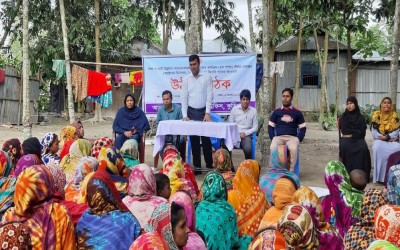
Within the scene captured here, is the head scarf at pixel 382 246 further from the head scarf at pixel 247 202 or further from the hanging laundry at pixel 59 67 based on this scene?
the hanging laundry at pixel 59 67

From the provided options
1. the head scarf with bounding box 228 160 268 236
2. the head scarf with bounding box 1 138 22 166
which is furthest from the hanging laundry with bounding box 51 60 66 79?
the head scarf with bounding box 228 160 268 236

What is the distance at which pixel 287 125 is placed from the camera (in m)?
8.15

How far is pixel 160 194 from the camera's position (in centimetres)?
450

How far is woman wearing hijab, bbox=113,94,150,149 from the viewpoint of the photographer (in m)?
8.78

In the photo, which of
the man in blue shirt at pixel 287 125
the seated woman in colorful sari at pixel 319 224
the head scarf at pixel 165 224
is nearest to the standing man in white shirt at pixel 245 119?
the man in blue shirt at pixel 287 125

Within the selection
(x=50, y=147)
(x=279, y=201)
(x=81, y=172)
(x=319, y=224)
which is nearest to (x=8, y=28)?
(x=50, y=147)

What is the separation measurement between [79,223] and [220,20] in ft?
78.2

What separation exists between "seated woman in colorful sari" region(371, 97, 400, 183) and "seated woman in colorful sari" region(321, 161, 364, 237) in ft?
12.8

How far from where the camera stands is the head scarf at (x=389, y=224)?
9.71 feet

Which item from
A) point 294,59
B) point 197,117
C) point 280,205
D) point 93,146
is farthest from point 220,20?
point 280,205

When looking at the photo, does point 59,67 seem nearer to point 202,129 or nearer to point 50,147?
point 202,129

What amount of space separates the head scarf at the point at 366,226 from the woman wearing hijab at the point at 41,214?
1814mm

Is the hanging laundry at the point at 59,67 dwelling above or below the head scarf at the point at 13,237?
above

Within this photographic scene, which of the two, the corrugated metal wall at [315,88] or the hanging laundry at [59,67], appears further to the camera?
the corrugated metal wall at [315,88]
